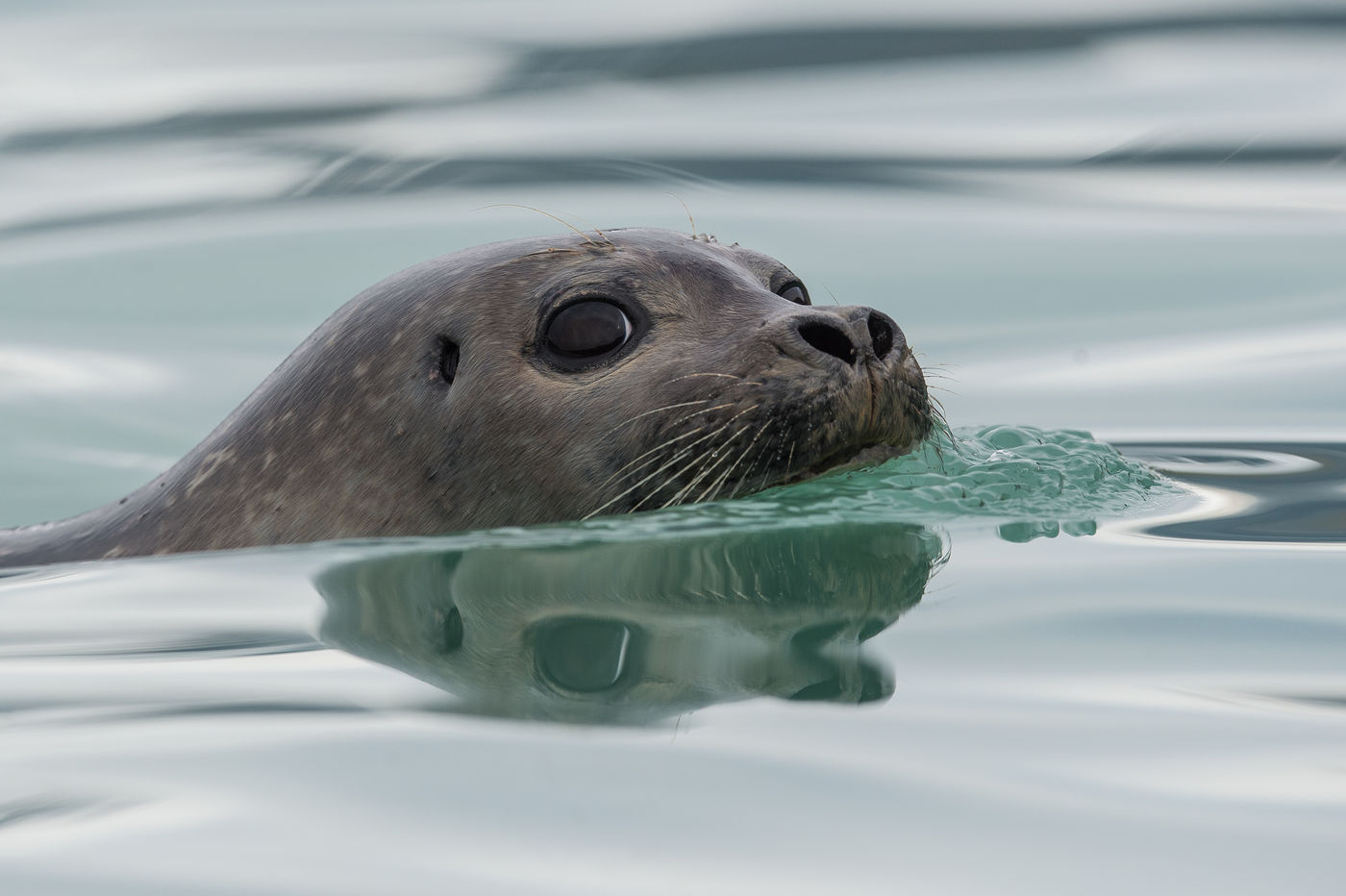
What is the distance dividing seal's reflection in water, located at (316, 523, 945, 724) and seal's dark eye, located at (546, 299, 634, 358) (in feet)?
2.20

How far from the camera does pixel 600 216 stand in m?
10.3

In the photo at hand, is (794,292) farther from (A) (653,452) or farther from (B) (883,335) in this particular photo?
(A) (653,452)

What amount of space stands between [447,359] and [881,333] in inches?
46.6

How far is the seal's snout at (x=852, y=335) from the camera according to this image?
4406mm

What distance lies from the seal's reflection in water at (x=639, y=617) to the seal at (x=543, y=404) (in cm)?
28

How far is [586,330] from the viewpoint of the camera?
4668 mm

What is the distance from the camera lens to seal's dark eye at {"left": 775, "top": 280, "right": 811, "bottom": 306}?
5359mm

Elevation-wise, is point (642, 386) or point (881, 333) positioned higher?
point (881, 333)

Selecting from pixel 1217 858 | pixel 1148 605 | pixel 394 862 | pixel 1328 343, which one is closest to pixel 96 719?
pixel 394 862

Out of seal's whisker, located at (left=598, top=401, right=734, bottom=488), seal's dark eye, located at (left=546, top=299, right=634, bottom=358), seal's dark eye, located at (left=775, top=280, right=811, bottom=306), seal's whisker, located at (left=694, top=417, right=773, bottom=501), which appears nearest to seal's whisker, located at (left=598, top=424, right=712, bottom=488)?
seal's whisker, located at (left=598, top=401, right=734, bottom=488)

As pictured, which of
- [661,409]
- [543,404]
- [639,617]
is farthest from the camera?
[543,404]

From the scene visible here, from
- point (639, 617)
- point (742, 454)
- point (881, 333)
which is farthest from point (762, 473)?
point (639, 617)

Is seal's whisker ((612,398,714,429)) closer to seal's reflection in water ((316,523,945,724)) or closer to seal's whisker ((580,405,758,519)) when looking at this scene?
seal's whisker ((580,405,758,519))

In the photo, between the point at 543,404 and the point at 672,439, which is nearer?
the point at 672,439
